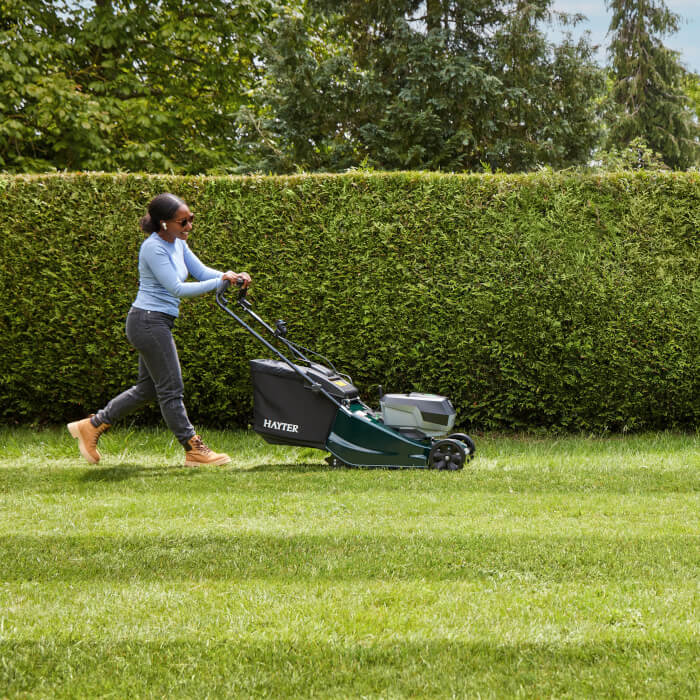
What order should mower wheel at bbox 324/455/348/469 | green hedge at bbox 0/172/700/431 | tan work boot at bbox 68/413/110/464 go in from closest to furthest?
mower wheel at bbox 324/455/348/469
tan work boot at bbox 68/413/110/464
green hedge at bbox 0/172/700/431

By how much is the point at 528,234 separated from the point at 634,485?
305 centimetres

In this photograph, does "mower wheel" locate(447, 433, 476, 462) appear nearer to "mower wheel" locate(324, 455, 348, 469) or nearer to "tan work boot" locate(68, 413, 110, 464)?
"mower wheel" locate(324, 455, 348, 469)

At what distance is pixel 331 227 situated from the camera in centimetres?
773

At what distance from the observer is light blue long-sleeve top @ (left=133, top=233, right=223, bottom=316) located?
5520mm

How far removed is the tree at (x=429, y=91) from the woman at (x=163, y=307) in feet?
26.2

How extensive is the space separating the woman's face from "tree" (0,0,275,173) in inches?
278

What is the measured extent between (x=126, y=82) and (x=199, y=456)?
9.63 metres

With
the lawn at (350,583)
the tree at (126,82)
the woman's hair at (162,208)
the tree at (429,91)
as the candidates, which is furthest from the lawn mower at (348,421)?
the tree at (429,91)

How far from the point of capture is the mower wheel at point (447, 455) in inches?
223

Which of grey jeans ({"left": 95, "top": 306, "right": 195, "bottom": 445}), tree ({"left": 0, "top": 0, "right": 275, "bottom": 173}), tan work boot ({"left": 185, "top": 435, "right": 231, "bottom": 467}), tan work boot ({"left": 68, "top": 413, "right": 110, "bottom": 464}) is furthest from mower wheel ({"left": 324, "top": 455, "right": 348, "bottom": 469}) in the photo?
tree ({"left": 0, "top": 0, "right": 275, "bottom": 173})

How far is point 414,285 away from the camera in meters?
7.68

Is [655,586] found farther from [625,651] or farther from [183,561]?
[183,561]

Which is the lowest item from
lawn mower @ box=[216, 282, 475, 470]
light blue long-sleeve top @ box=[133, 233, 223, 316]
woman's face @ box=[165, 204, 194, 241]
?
lawn mower @ box=[216, 282, 475, 470]

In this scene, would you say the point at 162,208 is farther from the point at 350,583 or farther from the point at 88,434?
the point at 350,583
